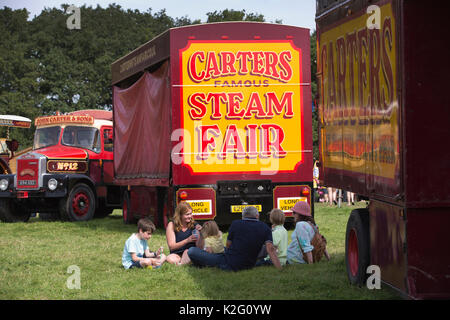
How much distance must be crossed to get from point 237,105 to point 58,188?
7.32 meters

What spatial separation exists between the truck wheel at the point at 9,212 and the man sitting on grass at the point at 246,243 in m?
12.4

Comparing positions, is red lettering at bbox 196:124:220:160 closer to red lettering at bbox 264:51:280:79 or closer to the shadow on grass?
red lettering at bbox 264:51:280:79

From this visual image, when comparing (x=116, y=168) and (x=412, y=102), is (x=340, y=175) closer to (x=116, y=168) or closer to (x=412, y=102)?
(x=412, y=102)

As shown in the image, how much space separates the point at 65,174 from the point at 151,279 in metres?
11.8

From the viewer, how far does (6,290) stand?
9.45 metres

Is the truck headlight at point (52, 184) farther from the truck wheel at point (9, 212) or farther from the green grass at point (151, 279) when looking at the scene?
the green grass at point (151, 279)

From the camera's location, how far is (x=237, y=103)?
15.4m

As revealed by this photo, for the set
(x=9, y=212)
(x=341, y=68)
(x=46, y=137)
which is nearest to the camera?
(x=341, y=68)

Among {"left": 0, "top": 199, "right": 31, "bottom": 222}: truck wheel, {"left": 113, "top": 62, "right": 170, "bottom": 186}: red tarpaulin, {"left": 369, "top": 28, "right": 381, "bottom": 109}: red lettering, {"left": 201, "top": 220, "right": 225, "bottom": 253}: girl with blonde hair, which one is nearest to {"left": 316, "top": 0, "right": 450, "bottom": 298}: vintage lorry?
{"left": 369, "top": 28, "right": 381, "bottom": 109}: red lettering

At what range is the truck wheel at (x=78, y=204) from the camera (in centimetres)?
2095

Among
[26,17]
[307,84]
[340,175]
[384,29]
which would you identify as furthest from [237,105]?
[26,17]

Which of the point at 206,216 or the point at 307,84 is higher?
the point at 307,84

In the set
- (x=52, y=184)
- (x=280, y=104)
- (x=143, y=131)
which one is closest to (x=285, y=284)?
(x=280, y=104)

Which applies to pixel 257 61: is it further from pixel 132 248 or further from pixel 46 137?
pixel 46 137
